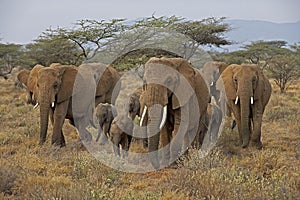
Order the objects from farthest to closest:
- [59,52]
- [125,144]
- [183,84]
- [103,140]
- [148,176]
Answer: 1. [59,52]
2. [103,140]
3. [125,144]
4. [183,84]
5. [148,176]

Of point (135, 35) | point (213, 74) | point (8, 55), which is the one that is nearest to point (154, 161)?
point (213, 74)

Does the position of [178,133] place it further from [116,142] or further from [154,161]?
[116,142]

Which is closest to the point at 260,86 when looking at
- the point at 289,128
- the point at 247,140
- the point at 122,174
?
the point at 247,140

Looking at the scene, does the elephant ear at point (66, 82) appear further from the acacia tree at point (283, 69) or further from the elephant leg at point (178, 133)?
the acacia tree at point (283, 69)

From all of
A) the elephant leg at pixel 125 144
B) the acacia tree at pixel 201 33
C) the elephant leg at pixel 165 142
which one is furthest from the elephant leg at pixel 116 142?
the acacia tree at pixel 201 33

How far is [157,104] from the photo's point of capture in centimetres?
712

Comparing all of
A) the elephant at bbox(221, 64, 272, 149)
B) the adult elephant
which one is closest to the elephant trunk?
the elephant at bbox(221, 64, 272, 149)

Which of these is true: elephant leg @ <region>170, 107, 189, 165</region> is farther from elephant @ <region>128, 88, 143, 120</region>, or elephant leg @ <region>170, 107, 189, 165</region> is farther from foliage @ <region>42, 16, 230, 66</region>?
foliage @ <region>42, 16, 230, 66</region>

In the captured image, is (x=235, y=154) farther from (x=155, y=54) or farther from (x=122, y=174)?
(x=155, y=54)

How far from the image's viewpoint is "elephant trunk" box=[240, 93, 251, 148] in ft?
32.1

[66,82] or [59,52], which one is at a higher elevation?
[66,82]

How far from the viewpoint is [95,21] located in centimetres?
1953

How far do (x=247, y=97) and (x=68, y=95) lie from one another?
12.7ft

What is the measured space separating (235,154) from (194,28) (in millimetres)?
11805
